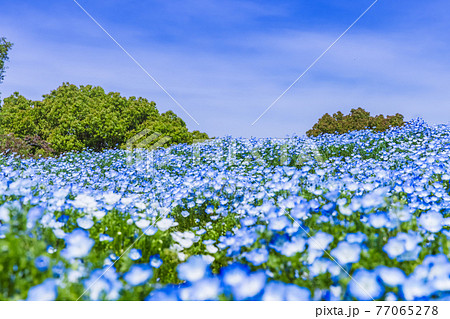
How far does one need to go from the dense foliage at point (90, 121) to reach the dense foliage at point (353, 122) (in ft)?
17.4

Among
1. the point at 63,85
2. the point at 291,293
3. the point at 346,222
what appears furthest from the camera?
the point at 63,85

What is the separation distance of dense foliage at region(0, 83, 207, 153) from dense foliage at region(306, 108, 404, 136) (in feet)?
17.4

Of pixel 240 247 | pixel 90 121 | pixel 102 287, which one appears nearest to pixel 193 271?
pixel 102 287

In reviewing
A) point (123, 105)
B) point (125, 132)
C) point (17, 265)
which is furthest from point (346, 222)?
point (123, 105)

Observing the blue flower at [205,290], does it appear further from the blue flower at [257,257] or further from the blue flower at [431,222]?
the blue flower at [431,222]

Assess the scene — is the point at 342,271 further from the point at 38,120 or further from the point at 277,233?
the point at 38,120

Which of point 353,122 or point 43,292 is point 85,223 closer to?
point 43,292

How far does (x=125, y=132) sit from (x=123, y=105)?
220cm

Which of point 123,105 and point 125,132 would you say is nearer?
point 125,132

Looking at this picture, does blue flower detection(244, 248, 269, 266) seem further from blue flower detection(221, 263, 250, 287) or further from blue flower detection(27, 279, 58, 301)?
blue flower detection(27, 279, 58, 301)

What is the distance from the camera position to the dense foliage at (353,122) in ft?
45.6

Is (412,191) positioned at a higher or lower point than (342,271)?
higher

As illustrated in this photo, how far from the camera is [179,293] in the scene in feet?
5.40
